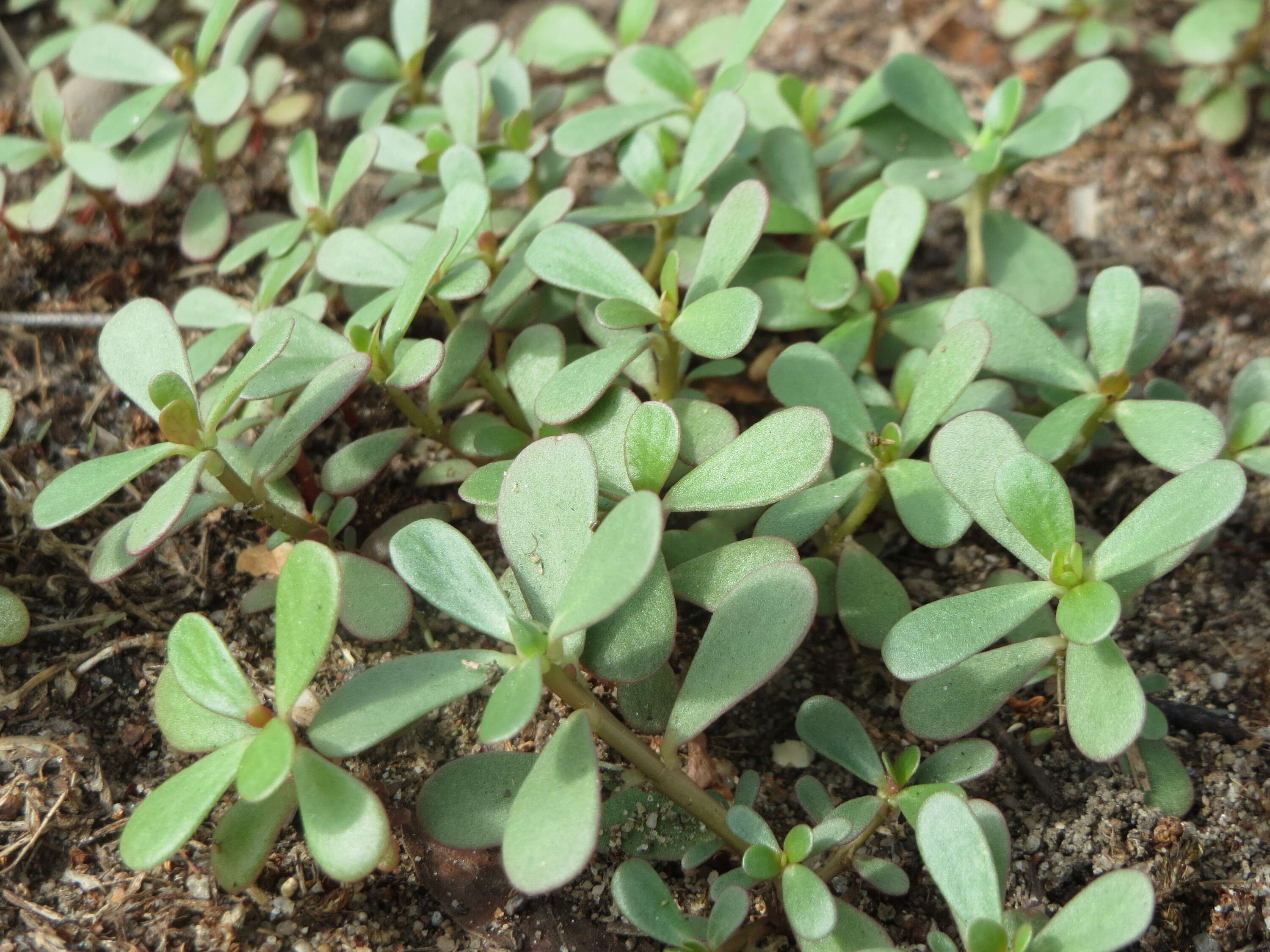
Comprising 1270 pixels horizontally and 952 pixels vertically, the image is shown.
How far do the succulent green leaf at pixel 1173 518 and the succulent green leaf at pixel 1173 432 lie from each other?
0.52 ft

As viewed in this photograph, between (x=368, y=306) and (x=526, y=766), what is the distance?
74 cm

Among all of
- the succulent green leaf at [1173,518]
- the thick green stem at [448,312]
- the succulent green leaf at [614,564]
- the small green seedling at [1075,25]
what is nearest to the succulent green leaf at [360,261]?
the thick green stem at [448,312]

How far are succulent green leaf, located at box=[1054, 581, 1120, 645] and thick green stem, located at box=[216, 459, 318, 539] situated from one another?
41.2 inches

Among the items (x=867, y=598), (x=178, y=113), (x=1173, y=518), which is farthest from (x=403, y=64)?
(x=1173, y=518)

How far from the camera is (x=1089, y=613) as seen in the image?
1.16m

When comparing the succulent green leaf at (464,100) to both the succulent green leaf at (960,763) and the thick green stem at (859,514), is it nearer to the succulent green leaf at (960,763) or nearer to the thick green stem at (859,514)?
the thick green stem at (859,514)

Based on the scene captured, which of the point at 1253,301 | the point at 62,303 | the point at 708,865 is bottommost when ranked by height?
the point at 708,865

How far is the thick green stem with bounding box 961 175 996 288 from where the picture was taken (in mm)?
1862

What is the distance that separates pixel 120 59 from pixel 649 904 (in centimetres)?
185

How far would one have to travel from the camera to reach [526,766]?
1241 millimetres

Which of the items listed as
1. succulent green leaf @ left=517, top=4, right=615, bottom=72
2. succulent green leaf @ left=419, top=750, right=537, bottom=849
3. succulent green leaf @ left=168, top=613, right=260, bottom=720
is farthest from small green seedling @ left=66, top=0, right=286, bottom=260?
succulent green leaf @ left=419, top=750, right=537, bottom=849

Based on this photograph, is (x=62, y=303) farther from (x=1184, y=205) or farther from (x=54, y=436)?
(x=1184, y=205)

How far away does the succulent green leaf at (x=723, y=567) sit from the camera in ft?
4.23

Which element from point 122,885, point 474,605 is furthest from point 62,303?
point 474,605
